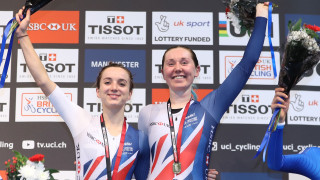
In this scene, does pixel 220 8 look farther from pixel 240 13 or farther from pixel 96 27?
pixel 240 13

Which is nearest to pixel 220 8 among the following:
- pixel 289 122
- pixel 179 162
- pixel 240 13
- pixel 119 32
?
pixel 119 32

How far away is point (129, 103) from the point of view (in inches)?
158

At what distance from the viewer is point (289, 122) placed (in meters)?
4.04

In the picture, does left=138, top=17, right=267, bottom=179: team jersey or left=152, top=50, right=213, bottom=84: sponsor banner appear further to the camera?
left=152, top=50, right=213, bottom=84: sponsor banner

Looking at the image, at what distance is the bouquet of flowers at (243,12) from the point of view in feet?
8.27

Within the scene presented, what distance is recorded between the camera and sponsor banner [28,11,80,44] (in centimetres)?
409

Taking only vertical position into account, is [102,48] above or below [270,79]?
above

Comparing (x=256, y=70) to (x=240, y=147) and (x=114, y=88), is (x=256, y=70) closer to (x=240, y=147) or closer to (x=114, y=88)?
(x=240, y=147)

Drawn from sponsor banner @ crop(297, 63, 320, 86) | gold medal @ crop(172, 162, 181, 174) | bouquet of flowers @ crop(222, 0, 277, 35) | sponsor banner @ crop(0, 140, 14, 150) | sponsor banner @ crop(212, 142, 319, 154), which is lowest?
sponsor banner @ crop(212, 142, 319, 154)

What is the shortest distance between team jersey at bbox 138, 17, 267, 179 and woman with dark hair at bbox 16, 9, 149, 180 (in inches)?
4.6

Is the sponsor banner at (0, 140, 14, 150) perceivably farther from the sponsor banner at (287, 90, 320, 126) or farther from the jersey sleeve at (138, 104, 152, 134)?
the sponsor banner at (287, 90, 320, 126)

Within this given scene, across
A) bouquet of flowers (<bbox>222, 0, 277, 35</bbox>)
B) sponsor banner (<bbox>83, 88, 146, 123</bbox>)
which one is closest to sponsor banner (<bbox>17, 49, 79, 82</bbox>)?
sponsor banner (<bbox>83, 88, 146, 123</bbox>)

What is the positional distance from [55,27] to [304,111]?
2.50m

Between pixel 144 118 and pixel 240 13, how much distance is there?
867 mm
